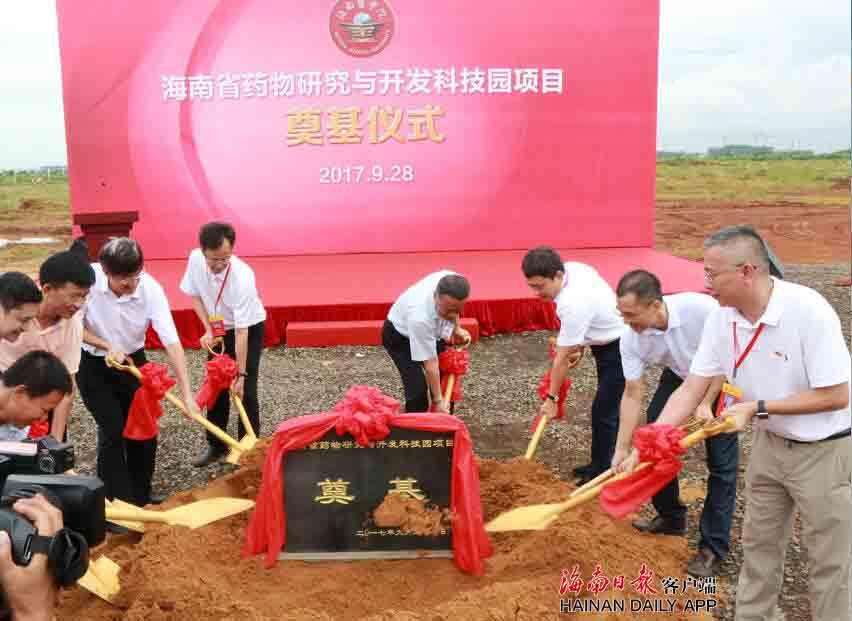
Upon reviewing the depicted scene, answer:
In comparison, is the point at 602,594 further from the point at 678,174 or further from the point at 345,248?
the point at 678,174

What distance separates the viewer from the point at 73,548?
165 centimetres

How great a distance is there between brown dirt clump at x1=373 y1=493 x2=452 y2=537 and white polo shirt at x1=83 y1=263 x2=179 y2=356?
1334 mm

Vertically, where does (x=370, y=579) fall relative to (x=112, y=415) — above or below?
below

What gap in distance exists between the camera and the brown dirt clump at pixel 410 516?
2.94m

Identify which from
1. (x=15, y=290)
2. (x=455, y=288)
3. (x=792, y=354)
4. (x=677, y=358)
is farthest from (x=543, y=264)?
(x=15, y=290)

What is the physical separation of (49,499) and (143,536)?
4.88 feet

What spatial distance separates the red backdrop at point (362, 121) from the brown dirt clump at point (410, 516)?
6.07m

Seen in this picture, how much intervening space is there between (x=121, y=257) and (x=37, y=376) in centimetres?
104

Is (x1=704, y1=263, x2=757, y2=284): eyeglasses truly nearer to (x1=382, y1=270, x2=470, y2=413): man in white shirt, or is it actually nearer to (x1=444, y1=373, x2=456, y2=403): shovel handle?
(x1=382, y1=270, x2=470, y2=413): man in white shirt

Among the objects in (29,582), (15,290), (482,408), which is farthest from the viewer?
(482,408)

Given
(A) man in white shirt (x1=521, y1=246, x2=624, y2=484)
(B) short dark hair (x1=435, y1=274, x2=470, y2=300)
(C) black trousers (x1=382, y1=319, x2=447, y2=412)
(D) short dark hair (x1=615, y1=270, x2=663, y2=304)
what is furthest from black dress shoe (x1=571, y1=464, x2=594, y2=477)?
(D) short dark hair (x1=615, y1=270, x2=663, y2=304)

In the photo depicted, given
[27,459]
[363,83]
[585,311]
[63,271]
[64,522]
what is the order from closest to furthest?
[64,522] < [27,459] < [63,271] < [585,311] < [363,83]

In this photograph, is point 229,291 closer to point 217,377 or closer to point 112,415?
point 217,377

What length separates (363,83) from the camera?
8445 millimetres
